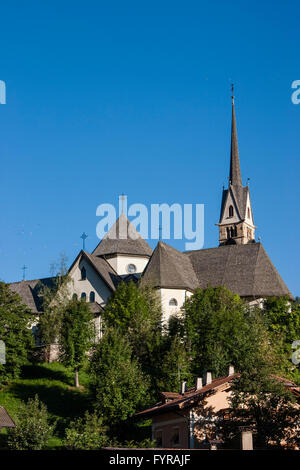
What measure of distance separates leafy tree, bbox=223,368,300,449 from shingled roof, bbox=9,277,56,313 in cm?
4225

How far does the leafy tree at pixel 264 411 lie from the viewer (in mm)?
Answer: 32719

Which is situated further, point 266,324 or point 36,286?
point 36,286

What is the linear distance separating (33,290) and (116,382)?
111 feet

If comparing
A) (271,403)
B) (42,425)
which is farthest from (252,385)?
(42,425)

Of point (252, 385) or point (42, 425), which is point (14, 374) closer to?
point (42, 425)

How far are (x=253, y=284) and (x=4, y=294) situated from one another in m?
24.3

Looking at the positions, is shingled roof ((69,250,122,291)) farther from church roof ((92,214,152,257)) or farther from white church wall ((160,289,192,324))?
white church wall ((160,289,192,324))

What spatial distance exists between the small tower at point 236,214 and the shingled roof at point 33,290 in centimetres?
3138

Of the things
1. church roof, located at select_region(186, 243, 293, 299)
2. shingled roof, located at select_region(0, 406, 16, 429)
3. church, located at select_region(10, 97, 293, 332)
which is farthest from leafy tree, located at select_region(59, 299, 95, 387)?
church roof, located at select_region(186, 243, 293, 299)

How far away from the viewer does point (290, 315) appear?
210 ft

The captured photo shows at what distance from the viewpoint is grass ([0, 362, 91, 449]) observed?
49562 millimetres

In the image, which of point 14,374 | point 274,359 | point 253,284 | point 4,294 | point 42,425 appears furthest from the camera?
point 253,284
